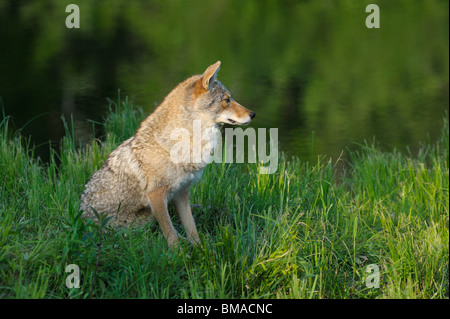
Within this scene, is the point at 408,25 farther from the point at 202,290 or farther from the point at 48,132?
the point at 202,290

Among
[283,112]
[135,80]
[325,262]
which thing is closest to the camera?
[325,262]

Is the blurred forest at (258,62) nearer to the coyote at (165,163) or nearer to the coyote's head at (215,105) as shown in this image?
the coyote's head at (215,105)

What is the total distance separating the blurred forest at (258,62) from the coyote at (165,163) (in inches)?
198

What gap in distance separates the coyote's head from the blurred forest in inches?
194

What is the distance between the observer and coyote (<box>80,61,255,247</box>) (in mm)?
5474

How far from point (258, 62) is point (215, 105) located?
14792mm

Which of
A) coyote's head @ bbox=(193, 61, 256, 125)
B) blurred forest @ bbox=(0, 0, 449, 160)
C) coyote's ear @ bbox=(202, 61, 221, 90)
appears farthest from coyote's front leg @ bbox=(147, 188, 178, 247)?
blurred forest @ bbox=(0, 0, 449, 160)

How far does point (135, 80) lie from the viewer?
56.0 feet

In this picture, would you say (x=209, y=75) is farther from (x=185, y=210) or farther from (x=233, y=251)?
(x=233, y=251)

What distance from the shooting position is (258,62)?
20031 mm

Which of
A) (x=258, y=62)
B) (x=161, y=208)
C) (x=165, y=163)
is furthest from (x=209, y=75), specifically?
(x=258, y=62)

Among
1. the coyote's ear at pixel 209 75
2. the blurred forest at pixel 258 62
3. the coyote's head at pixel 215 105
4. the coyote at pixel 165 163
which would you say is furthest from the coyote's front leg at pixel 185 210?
the blurred forest at pixel 258 62
